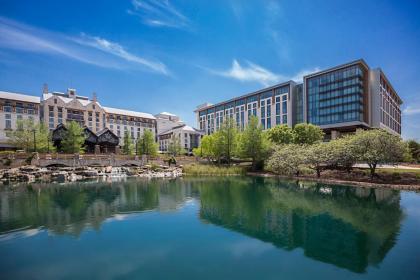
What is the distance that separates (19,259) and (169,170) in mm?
40202

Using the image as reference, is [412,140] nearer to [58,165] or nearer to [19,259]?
[19,259]

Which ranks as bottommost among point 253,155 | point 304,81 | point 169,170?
point 169,170

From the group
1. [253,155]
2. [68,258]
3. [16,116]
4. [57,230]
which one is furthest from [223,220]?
[16,116]

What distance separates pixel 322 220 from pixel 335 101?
62.4 m

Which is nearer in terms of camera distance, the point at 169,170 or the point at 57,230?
the point at 57,230

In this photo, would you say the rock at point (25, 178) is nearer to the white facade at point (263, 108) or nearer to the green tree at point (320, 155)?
the green tree at point (320, 155)

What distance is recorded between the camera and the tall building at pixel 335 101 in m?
64.1

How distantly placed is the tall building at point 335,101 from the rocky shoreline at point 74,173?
4702cm

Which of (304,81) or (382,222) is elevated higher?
(304,81)

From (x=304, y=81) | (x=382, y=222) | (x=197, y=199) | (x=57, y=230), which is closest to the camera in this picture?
(x=57, y=230)

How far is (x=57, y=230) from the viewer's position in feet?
41.9

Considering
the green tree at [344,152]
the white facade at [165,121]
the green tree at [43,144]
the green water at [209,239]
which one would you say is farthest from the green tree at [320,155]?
the white facade at [165,121]

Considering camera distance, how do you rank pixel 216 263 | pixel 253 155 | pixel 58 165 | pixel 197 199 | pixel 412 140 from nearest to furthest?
pixel 216 263 < pixel 197 199 < pixel 58 165 < pixel 253 155 < pixel 412 140

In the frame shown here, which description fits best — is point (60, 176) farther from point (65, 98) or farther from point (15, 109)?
point (65, 98)
